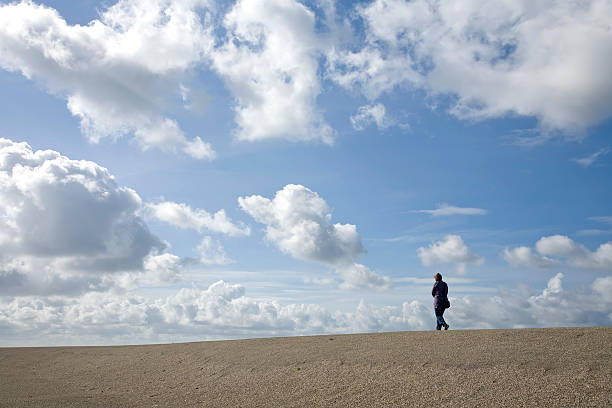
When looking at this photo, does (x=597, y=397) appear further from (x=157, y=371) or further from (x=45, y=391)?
(x=45, y=391)

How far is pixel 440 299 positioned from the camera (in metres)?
18.3

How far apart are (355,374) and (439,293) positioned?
693 centimetres

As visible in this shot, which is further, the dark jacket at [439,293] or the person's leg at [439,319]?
the dark jacket at [439,293]

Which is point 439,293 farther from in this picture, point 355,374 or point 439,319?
point 355,374

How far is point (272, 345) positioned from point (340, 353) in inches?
156

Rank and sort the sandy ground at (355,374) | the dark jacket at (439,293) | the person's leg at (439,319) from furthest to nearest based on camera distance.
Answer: the dark jacket at (439,293), the person's leg at (439,319), the sandy ground at (355,374)

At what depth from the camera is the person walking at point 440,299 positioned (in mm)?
18055

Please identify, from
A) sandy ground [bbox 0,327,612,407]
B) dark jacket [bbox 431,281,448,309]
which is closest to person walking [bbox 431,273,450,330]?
dark jacket [bbox 431,281,448,309]

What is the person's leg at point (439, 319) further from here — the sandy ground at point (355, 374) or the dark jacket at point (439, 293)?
the sandy ground at point (355, 374)

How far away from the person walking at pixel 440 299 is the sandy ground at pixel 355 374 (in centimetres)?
163

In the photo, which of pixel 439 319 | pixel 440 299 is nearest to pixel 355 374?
pixel 439 319

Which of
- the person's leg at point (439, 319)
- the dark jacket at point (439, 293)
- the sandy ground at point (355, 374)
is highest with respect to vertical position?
the dark jacket at point (439, 293)

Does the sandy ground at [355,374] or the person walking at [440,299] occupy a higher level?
the person walking at [440,299]

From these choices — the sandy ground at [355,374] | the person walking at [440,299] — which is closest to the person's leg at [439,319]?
the person walking at [440,299]
